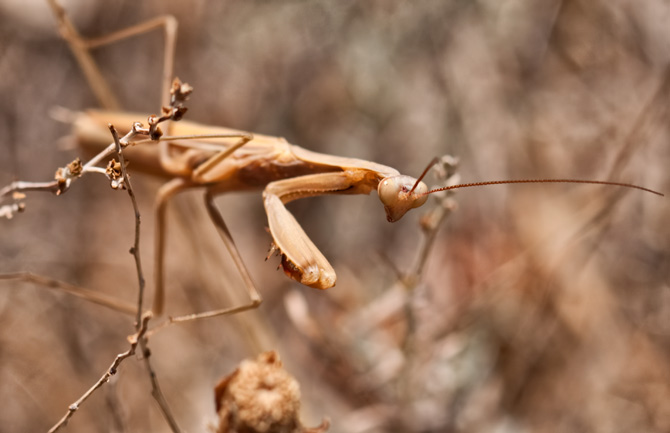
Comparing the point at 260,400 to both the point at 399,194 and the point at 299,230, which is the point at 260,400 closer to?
the point at 299,230

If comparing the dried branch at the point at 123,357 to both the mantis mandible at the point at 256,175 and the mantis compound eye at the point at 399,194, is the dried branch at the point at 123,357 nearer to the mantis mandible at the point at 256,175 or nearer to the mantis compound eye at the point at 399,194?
the mantis mandible at the point at 256,175

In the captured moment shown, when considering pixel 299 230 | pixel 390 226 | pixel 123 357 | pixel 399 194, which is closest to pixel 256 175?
pixel 299 230

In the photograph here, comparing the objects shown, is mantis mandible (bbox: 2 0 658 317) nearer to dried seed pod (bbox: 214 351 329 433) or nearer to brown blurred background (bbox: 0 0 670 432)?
dried seed pod (bbox: 214 351 329 433)

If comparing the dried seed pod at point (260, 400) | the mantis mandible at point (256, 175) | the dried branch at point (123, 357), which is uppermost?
the mantis mandible at point (256, 175)

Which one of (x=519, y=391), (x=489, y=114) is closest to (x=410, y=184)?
(x=519, y=391)

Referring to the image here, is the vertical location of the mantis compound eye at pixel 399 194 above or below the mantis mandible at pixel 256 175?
below

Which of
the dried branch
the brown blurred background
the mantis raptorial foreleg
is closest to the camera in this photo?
the dried branch

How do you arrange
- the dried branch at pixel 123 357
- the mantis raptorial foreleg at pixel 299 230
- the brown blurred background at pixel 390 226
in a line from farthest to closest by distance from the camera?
the brown blurred background at pixel 390 226
the mantis raptorial foreleg at pixel 299 230
the dried branch at pixel 123 357

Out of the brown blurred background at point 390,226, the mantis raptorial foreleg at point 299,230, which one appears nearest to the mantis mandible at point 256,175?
the mantis raptorial foreleg at point 299,230

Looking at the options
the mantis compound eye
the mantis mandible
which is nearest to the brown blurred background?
the mantis mandible
